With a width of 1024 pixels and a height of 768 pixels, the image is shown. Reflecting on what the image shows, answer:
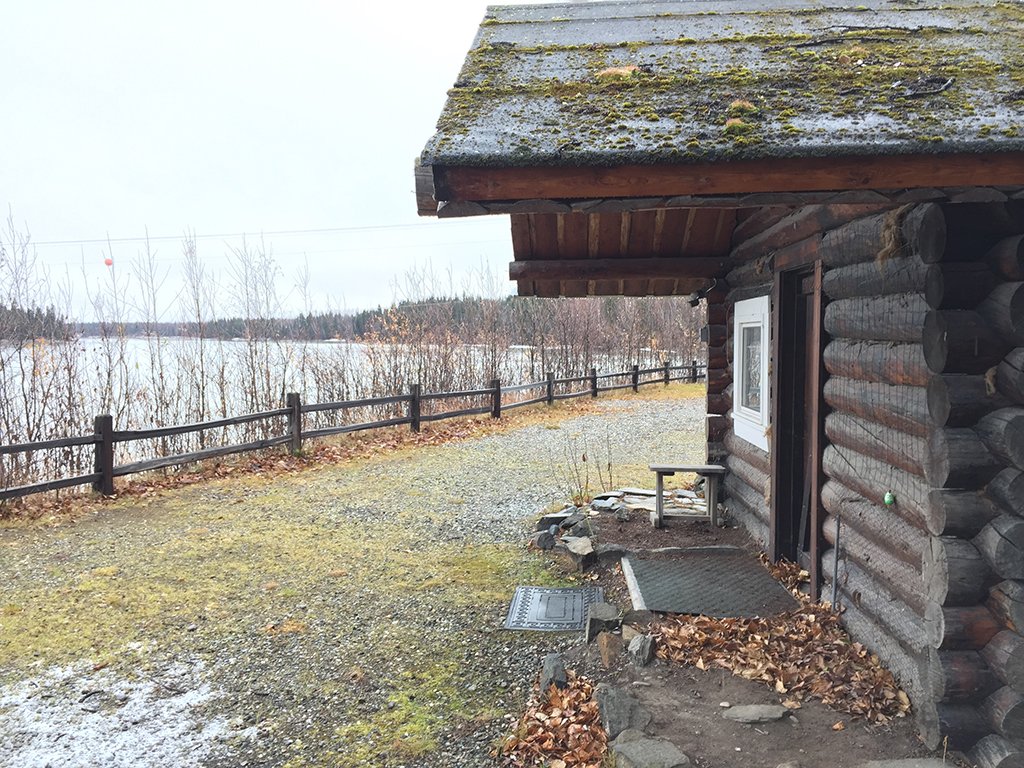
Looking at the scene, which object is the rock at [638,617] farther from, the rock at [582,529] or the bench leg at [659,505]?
the bench leg at [659,505]

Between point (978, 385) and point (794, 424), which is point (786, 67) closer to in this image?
point (978, 385)

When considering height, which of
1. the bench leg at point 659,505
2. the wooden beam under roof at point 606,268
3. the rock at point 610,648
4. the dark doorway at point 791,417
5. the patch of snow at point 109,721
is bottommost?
the patch of snow at point 109,721

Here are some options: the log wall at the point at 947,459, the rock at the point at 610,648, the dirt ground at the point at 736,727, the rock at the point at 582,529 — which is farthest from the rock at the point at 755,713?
the rock at the point at 582,529

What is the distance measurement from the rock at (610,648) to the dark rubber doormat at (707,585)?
22.5 inches

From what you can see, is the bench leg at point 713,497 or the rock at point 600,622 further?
the bench leg at point 713,497

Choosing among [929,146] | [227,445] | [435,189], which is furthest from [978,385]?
[227,445]

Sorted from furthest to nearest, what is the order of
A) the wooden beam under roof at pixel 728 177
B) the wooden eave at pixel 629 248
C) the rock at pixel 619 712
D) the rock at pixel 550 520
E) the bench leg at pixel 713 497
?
the rock at pixel 550 520
the bench leg at pixel 713 497
the wooden eave at pixel 629 248
the rock at pixel 619 712
the wooden beam under roof at pixel 728 177

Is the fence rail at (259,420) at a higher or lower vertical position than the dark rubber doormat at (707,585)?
higher

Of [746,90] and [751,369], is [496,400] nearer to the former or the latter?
[751,369]

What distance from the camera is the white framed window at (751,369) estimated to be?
5902 mm

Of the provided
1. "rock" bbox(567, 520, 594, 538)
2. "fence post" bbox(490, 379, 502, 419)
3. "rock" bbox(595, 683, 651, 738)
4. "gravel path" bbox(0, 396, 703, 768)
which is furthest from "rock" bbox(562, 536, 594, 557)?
"fence post" bbox(490, 379, 502, 419)

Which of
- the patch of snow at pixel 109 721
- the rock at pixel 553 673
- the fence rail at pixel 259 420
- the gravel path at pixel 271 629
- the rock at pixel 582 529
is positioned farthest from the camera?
the fence rail at pixel 259 420

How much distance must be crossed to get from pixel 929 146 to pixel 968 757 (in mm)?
2590

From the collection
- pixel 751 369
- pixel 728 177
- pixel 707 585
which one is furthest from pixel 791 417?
pixel 728 177
